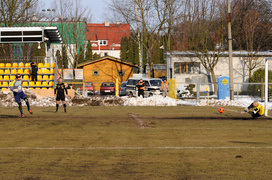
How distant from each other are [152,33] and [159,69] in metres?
26.3

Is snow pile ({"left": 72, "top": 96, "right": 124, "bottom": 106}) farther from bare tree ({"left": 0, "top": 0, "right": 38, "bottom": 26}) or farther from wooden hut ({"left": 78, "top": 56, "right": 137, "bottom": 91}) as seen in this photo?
wooden hut ({"left": 78, "top": 56, "right": 137, "bottom": 91})

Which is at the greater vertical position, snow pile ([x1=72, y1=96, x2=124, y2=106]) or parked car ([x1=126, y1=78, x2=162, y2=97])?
parked car ([x1=126, y1=78, x2=162, y2=97])

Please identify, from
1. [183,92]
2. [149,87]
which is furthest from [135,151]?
[183,92]

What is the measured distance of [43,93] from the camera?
34.8 m

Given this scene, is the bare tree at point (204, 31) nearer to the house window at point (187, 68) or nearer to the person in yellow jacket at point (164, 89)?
the house window at point (187, 68)

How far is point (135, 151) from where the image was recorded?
32.0 ft

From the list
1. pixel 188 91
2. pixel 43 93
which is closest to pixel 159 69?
pixel 188 91

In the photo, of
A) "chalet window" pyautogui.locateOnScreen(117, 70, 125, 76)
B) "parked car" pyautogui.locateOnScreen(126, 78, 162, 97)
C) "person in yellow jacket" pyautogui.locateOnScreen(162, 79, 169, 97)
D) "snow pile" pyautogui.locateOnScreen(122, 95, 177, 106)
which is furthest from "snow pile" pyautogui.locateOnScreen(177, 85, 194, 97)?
"chalet window" pyautogui.locateOnScreen(117, 70, 125, 76)

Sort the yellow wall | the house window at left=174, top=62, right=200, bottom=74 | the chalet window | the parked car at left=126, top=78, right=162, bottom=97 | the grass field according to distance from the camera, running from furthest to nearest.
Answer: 1. the chalet window
2. the yellow wall
3. the house window at left=174, top=62, right=200, bottom=74
4. the parked car at left=126, top=78, right=162, bottom=97
5. the grass field

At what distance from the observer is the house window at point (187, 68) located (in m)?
49.9

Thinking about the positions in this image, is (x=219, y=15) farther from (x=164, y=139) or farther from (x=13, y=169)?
(x=13, y=169)

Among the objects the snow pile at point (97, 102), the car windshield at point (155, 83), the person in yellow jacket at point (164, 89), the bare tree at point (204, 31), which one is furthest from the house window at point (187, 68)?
the snow pile at point (97, 102)

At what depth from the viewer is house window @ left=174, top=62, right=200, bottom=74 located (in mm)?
49906

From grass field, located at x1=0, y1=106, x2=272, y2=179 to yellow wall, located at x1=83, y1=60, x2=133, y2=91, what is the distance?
4906cm
